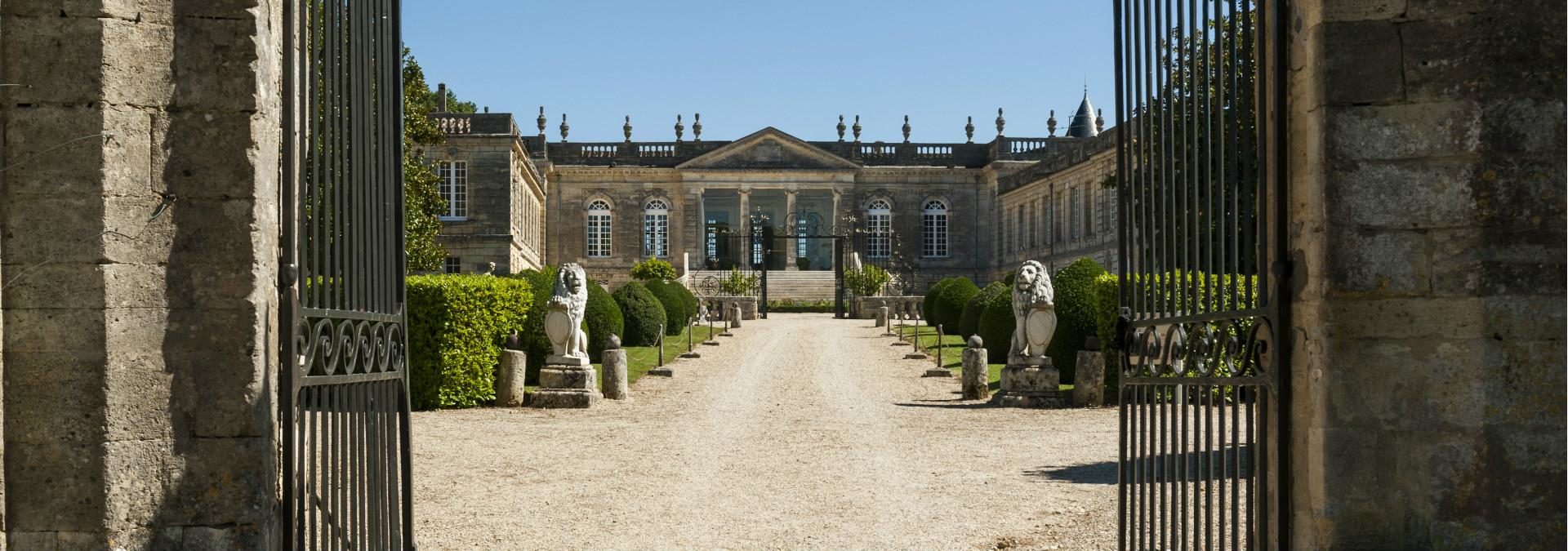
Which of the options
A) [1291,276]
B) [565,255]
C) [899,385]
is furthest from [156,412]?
[565,255]

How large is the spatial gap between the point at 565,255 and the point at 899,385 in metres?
34.1

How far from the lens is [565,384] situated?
1169 centimetres

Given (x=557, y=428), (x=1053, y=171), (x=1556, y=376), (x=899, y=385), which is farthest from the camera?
(x=1053, y=171)

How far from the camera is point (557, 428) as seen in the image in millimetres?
9938

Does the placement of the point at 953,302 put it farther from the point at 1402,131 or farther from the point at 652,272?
the point at 1402,131

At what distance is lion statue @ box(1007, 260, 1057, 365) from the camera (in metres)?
11.6

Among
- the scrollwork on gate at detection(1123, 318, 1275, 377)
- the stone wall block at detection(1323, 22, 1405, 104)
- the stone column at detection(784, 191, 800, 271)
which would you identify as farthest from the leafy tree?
the stone column at detection(784, 191, 800, 271)

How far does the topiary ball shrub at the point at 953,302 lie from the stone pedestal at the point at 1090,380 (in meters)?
11.4

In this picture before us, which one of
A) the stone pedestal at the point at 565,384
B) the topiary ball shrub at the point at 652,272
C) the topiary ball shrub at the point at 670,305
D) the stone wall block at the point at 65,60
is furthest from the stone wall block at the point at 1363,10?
the topiary ball shrub at the point at 652,272

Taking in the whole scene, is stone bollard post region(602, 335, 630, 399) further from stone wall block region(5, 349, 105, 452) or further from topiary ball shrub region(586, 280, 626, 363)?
stone wall block region(5, 349, 105, 452)

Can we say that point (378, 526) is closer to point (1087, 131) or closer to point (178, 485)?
point (178, 485)

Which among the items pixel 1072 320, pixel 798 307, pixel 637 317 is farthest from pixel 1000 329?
pixel 798 307

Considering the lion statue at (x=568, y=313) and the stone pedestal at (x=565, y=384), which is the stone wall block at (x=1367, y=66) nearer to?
the lion statue at (x=568, y=313)

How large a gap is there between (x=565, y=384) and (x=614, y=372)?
2.27 feet
